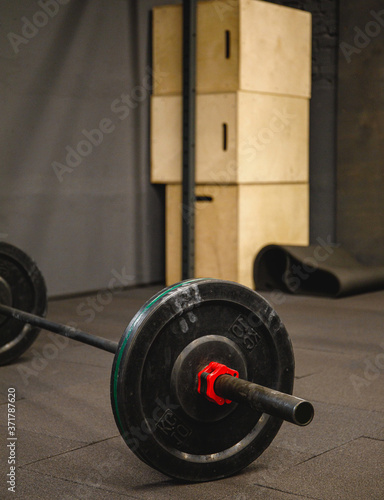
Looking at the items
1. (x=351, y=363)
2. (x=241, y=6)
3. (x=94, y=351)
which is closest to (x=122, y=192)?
(x=241, y=6)

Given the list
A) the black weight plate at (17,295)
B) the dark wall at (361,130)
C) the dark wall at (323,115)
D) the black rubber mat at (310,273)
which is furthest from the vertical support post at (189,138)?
the black weight plate at (17,295)

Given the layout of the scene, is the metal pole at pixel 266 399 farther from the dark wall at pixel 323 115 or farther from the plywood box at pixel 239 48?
the dark wall at pixel 323 115

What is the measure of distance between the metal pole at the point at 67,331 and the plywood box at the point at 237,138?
2.63m

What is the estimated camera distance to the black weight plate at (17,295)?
11.2ft

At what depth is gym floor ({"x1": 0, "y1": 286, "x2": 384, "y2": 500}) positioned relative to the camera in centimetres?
209

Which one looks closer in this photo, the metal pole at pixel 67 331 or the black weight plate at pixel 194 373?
the black weight plate at pixel 194 373

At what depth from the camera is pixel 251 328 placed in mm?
2195

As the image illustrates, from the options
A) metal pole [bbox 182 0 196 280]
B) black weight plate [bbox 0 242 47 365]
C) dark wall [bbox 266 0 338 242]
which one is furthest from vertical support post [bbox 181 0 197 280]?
black weight plate [bbox 0 242 47 365]

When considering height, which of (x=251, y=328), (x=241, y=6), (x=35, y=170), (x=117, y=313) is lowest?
(x=117, y=313)

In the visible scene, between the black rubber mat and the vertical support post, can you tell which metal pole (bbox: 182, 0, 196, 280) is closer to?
the vertical support post

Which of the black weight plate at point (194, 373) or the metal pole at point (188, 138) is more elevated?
the metal pole at point (188, 138)

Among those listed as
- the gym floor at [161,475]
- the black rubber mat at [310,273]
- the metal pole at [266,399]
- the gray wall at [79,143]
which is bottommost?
the gym floor at [161,475]

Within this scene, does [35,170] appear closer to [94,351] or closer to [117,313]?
[117,313]

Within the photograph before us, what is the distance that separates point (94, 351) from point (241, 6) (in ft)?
9.12
